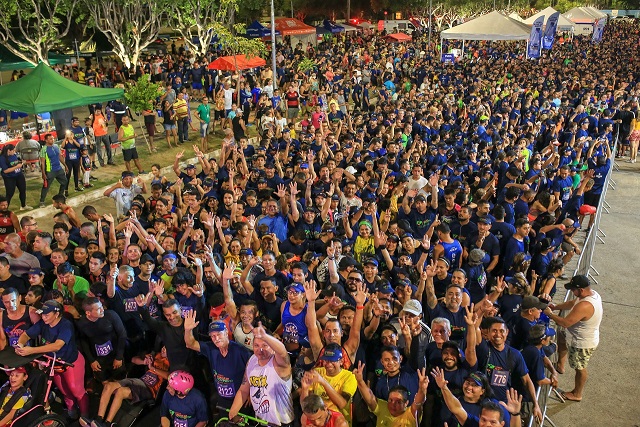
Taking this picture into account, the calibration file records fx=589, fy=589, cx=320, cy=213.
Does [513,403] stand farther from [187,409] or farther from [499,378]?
[187,409]

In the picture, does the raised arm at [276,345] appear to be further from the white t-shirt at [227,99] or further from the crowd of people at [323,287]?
the white t-shirt at [227,99]

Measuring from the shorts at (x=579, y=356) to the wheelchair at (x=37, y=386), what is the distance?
5312 millimetres

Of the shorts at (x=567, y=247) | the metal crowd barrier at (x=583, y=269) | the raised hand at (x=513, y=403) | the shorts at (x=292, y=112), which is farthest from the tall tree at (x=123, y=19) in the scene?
the raised hand at (x=513, y=403)

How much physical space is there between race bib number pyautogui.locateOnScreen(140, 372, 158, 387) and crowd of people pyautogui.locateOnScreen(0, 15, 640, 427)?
0.02m

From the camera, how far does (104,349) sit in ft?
19.9

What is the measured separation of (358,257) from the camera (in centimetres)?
772

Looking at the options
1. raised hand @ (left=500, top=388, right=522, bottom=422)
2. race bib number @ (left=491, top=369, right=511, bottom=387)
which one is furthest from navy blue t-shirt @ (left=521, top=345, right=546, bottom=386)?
raised hand @ (left=500, top=388, right=522, bottom=422)

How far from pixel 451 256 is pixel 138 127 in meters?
14.0

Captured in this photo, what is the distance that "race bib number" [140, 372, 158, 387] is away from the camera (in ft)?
19.9

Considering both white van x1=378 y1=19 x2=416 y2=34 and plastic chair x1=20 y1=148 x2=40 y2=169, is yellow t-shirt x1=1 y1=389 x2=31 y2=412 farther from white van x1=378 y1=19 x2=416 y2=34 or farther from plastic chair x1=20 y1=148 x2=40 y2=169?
white van x1=378 y1=19 x2=416 y2=34

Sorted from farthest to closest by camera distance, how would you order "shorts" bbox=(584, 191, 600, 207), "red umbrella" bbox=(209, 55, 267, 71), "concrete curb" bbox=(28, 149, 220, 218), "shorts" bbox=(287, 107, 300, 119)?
"red umbrella" bbox=(209, 55, 267, 71), "shorts" bbox=(287, 107, 300, 119), "concrete curb" bbox=(28, 149, 220, 218), "shorts" bbox=(584, 191, 600, 207)

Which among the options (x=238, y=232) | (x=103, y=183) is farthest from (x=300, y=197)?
(x=103, y=183)

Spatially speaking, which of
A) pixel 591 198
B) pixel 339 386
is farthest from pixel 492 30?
pixel 339 386

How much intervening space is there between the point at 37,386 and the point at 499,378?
431 centimetres
